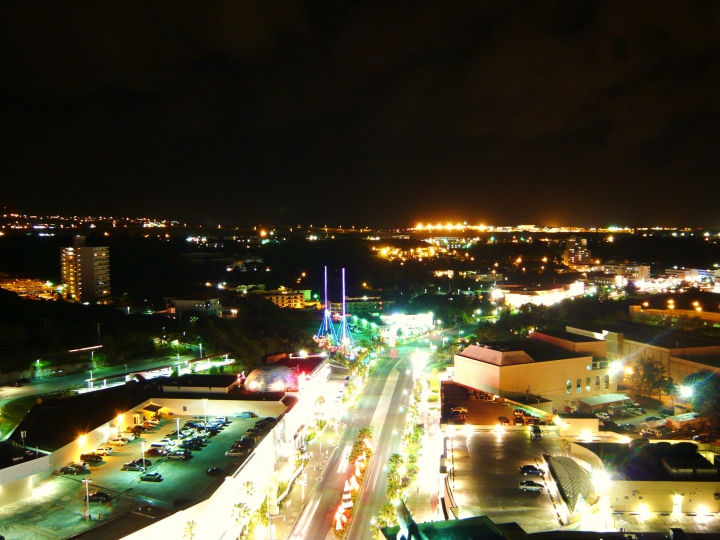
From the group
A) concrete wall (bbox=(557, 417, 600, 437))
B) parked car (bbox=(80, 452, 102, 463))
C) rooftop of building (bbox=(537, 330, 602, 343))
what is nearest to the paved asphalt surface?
parked car (bbox=(80, 452, 102, 463))

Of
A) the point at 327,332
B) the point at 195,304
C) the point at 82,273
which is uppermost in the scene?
the point at 82,273

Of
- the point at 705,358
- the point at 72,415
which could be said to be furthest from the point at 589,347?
the point at 72,415

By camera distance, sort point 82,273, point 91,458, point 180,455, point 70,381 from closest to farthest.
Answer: point 91,458 < point 180,455 < point 70,381 < point 82,273

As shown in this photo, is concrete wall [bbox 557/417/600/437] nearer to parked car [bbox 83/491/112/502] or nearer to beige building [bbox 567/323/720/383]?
parked car [bbox 83/491/112/502]

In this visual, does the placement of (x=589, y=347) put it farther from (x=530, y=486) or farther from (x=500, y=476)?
(x=530, y=486)

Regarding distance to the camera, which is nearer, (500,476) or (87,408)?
(500,476)

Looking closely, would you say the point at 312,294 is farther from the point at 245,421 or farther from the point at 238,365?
the point at 245,421
